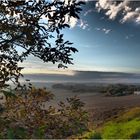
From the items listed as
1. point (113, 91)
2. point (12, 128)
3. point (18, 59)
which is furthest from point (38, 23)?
point (113, 91)

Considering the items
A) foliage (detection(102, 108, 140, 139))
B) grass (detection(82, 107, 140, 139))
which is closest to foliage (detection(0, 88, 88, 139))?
grass (detection(82, 107, 140, 139))

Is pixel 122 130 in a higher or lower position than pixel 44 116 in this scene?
lower

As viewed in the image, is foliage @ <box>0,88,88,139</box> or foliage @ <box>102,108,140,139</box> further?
foliage @ <box>102,108,140,139</box>

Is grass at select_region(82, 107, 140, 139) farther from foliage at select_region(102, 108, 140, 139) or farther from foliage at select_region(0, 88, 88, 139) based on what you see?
foliage at select_region(0, 88, 88, 139)

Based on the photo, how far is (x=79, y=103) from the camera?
13648mm

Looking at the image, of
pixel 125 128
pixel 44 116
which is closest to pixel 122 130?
pixel 125 128

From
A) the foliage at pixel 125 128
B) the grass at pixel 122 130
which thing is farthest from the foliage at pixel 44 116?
the foliage at pixel 125 128

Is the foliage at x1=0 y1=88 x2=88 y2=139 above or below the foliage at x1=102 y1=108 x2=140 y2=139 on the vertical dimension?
above

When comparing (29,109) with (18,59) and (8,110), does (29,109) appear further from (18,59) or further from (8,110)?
(18,59)

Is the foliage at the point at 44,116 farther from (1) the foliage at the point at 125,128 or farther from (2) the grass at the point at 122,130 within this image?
(1) the foliage at the point at 125,128

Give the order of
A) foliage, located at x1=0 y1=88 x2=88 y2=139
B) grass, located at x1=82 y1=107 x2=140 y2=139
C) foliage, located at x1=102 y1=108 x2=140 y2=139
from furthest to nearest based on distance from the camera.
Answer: foliage, located at x1=102 y1=108 x2=140 y2=139 < grass, located at x1=82 y1=107 x2=140 y2=139 < foliage, located at x1=0 y1=88 x2=88 y2=139

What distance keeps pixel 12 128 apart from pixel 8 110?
2576 millimetres

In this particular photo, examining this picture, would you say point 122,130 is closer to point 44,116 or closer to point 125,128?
point 125,128

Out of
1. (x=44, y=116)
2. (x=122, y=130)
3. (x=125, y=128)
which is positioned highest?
(x=44, y=116)
